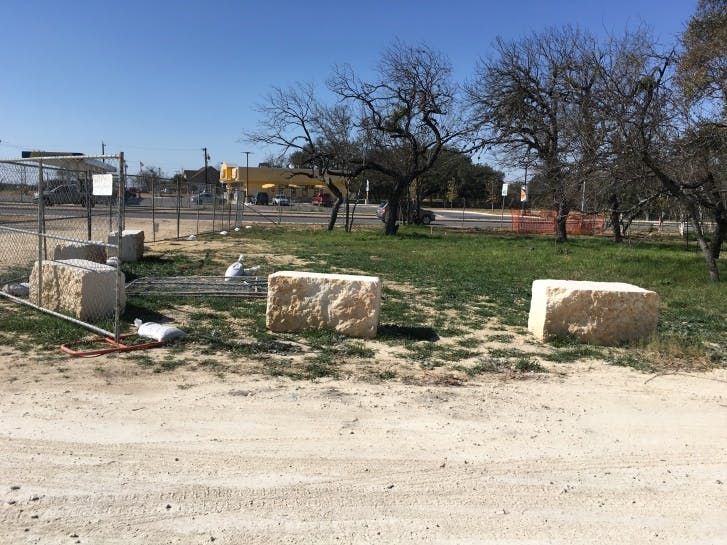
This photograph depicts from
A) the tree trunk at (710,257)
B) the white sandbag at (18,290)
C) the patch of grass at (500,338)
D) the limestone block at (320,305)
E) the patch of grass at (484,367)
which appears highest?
the tree trunk at (710,257)

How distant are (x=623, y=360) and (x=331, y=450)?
407cm

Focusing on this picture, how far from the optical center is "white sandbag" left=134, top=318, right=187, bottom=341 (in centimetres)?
677

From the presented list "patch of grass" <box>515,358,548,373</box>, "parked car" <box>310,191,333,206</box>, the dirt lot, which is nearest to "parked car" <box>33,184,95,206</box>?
the dirt lot

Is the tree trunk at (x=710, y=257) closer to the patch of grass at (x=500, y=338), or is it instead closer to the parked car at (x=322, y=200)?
Answer: the patch of grass at (x=500, y=338)

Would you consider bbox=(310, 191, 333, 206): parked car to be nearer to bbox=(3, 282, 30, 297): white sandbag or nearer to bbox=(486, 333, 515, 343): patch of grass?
bbox=(3, 282, 30, 297): white sandbag

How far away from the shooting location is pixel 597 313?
738 centimetres

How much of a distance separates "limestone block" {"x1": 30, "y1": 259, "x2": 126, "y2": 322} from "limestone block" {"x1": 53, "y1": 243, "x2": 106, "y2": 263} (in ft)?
5.74

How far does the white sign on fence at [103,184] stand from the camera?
6622 mm

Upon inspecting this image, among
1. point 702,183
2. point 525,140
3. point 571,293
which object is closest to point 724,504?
point 571,293

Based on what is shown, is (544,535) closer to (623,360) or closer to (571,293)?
(623,360)

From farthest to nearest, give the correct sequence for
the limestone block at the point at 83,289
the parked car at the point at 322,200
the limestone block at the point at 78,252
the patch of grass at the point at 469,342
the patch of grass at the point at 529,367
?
the parked car at the point at 322,200 → the limestone block at the point at 78,252 → the limestone block at the point at 83,289 → the patch of grass at the point at 469,342 → the patch of grass at the point at 529,367

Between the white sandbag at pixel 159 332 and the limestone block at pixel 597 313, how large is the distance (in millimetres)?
4490

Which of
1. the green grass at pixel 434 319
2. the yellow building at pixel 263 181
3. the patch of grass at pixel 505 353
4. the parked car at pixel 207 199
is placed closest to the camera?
the green grass at pixel 434 319

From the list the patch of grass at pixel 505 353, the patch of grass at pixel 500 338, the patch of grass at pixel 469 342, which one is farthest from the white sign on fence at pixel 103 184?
the patch of grass at pixel 500 338
